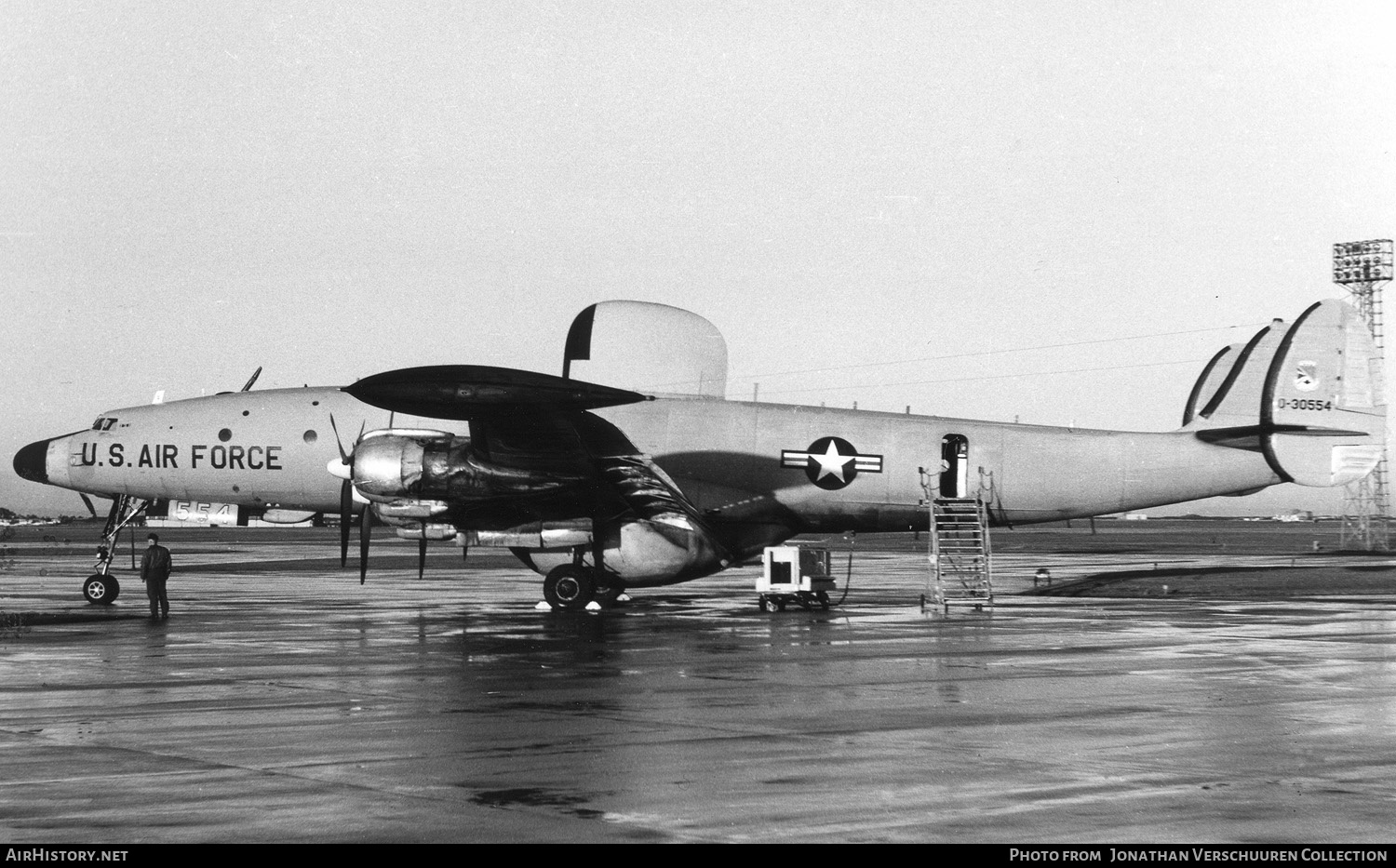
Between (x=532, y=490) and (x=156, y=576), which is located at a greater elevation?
(x=532, y=490)

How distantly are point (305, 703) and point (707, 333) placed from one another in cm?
1833

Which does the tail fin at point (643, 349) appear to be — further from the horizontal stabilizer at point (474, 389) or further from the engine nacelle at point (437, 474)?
the horizontal stabilizer at point (474, 389)

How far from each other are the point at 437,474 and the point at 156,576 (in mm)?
5157

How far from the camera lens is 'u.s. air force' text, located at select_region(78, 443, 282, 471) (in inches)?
1245

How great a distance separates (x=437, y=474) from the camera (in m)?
26.6

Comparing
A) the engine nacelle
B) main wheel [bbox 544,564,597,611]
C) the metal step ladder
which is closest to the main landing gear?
main wheel [bbox 544,564,597,611]

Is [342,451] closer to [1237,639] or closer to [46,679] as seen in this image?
[46,679]

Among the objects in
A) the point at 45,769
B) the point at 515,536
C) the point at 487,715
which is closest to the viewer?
the point at 45,769

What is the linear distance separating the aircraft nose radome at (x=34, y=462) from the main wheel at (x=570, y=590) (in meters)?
14.4

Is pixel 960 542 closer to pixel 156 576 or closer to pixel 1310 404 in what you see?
pixel 1310 404

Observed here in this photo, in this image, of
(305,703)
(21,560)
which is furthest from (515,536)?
(21,560)

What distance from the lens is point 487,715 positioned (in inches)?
511

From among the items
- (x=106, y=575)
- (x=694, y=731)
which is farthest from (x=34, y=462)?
(x=694, y=731)

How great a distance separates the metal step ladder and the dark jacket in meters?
13.8
